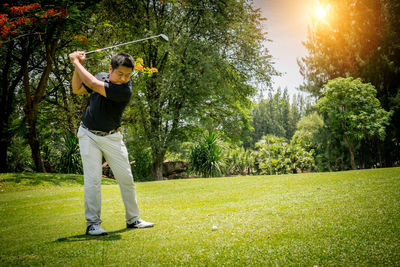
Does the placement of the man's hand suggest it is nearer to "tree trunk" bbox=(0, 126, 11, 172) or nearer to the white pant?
the white pant

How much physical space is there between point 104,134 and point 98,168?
1.39ft

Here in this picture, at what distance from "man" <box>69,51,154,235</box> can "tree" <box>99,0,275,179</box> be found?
1076 cm

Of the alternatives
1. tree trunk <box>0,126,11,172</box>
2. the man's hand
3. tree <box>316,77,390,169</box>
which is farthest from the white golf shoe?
tree <box>316,77,390,169</box>

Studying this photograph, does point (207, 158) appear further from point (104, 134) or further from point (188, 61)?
point (104, 134)

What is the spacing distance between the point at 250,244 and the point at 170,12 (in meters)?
15.1

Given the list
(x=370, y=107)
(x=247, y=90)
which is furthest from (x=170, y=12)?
(x=370, y=107)

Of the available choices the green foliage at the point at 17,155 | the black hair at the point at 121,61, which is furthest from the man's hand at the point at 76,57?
the green foliage at the point at 17,155

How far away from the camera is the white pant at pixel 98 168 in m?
3.24

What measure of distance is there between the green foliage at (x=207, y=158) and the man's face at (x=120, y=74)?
11.9 m

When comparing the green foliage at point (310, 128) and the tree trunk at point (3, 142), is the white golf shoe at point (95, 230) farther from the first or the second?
the green foliage at point (310, 128)

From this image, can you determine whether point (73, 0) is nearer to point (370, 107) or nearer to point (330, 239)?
point (330, 239)

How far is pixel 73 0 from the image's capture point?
32.9 ft

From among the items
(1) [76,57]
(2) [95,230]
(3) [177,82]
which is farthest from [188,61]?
(2) [95,230]

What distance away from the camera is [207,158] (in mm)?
14977
